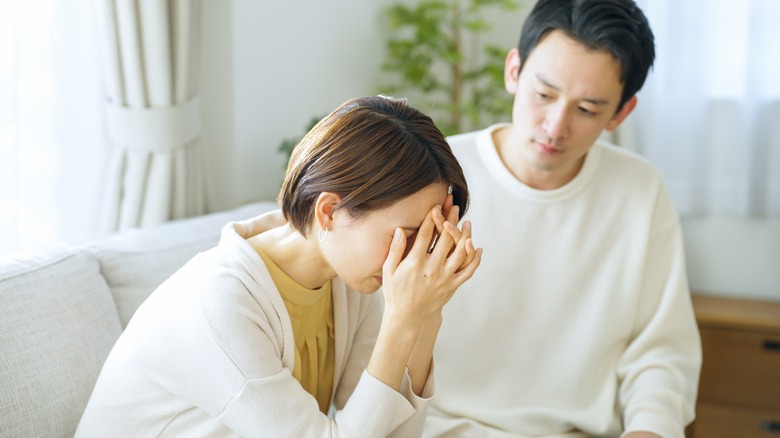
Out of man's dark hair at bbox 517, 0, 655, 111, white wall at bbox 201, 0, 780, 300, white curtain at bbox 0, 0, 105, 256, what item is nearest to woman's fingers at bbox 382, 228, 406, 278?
man's dark hair at bbox 517, 0, 655, 111

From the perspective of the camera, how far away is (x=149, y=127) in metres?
2.27

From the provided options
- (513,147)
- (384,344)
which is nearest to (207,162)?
(513,147)

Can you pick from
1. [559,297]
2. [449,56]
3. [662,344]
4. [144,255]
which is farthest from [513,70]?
[449,56]

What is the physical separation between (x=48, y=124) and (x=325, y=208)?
1166mm

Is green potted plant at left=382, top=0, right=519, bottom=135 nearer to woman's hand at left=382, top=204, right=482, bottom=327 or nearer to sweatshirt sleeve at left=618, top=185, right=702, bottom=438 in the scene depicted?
Answer: sweatshirt sleeve at left=618, top=185, right=702, bottom=438

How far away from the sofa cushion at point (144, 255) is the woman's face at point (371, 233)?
2.15 ft

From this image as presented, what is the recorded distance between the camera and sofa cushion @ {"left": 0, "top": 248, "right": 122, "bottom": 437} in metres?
1.44

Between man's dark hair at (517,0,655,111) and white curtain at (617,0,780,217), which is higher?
man's dark hair at (517,0,655,111)

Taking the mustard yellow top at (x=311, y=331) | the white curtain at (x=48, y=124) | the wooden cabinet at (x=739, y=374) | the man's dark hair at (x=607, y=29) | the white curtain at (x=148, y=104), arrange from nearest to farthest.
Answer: the mustard yellow top at (x=311, y=331) < the man's dark hair at (x=607, y=29) < the white curtain at (x=48, y=124) < the white curtain at (x=148, y=104) < the wooden cabinet at (x=739, y=374)

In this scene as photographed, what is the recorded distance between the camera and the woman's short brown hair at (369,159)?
124cm

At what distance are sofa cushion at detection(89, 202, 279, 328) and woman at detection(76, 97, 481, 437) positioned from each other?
17.8 inches

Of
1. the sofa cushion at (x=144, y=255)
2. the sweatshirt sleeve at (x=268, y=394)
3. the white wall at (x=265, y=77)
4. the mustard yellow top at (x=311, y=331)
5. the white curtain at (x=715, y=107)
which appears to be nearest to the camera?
the sweatshirt sleeve at (x=268, y=394)

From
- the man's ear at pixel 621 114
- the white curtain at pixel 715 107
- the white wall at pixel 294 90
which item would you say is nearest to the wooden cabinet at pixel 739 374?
the white wall at pixel 294 90

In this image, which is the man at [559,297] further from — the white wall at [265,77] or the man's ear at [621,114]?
the white wall at [265,77]
